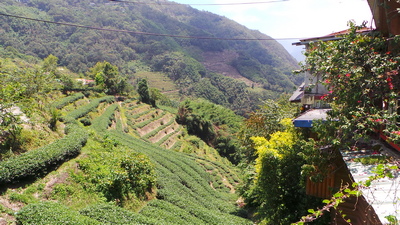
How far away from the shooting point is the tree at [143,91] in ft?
155

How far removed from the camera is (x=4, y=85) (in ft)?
33.5

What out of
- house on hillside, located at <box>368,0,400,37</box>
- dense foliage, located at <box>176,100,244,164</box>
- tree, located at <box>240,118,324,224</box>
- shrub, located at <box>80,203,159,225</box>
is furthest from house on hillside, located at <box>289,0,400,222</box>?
dense foliage, located at <box>176,100,244,164</box>

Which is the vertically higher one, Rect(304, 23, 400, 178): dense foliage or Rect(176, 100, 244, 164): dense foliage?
Rect(304, 23, 400, 178): dense foliage

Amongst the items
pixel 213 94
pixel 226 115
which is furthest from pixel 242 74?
pixel 226 115

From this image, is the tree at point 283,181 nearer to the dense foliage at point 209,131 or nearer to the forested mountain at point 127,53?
the dense foliage at point 209,131

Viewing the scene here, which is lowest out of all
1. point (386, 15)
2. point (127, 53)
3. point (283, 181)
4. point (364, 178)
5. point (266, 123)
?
point (283, 181)

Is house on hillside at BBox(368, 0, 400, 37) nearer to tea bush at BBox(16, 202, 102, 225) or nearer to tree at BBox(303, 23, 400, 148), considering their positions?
tree at BBox(303, 23, 400, 148)

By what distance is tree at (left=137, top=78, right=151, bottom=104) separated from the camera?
155ft

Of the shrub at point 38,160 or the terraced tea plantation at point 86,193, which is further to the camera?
the shrub at point 38,160

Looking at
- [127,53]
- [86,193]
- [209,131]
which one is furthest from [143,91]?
[127,53]

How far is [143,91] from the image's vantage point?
47500mm

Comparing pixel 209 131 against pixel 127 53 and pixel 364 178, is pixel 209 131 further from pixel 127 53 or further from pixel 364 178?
pixel 127 53

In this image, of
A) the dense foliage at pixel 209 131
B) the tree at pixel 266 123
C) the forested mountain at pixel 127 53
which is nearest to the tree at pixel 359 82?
the tree at pixel 266 123

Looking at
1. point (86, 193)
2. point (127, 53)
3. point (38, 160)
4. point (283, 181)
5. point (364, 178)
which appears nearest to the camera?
point (364, 178)
